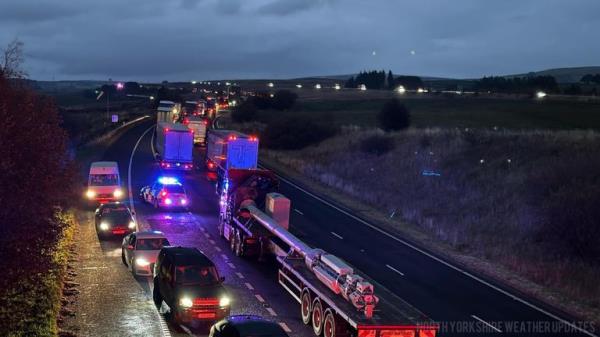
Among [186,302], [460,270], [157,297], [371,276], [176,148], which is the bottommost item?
[460,270]

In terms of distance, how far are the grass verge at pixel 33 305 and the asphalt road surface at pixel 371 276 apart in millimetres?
2233

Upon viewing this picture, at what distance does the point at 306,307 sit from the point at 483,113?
283 feet

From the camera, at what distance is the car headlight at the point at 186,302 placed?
17375mm

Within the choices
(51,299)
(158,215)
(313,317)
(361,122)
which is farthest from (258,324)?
(361,122)

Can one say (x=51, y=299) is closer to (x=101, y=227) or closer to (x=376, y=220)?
(x=101, y=227)

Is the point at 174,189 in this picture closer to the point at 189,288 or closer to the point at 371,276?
the point at 371,276

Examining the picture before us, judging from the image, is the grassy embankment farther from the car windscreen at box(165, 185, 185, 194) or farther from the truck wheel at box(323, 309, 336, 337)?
the car windscreen at box(165, 185, 185, 194)

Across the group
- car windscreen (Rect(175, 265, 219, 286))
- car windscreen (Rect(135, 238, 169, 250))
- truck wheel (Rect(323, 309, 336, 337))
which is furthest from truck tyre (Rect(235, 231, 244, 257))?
truck wheel (Rect(323, 309, 336, 337))

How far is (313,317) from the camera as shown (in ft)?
57.8

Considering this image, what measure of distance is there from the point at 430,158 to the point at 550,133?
10914mm

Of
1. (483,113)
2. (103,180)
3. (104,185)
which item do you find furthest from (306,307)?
(483,113)

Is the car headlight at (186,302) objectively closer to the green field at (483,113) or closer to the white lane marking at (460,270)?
the white lane marking at (460,270)

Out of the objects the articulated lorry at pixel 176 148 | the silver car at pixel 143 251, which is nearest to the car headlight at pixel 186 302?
the silver car at pixel 143 251

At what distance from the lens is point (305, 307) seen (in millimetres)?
18344
